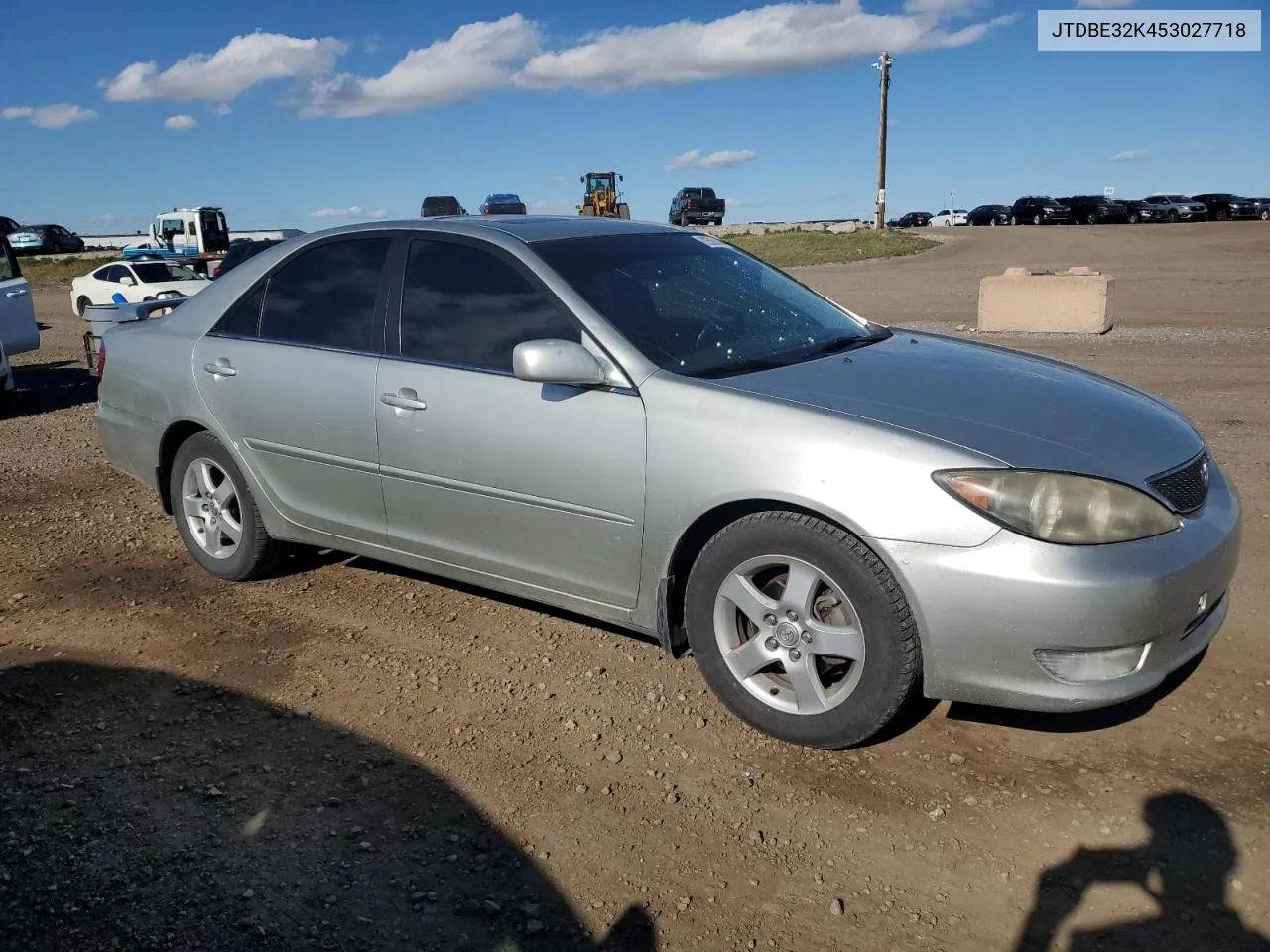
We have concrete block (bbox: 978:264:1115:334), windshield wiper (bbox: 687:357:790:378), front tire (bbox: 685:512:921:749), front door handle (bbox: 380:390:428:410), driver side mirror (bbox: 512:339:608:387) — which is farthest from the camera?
concrete block (bbox: 978:264:1115:334)

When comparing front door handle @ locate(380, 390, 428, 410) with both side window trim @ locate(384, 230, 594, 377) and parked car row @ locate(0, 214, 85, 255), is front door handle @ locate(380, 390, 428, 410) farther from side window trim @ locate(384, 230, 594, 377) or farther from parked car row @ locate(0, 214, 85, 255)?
parked car row @ locate(0, 214, 85, 255)

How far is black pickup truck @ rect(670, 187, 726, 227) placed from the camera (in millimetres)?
54031

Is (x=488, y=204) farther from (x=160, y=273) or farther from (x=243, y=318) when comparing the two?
(x=243, y=318)

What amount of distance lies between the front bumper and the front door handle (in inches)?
75.1

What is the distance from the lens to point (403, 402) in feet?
13.7

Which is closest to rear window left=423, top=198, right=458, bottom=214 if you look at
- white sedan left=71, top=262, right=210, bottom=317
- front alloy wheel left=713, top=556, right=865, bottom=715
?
white sedan left=71, top=262, right=210, bottom=317

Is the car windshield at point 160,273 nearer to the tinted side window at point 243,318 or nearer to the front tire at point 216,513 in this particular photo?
the front tire at point 216,513

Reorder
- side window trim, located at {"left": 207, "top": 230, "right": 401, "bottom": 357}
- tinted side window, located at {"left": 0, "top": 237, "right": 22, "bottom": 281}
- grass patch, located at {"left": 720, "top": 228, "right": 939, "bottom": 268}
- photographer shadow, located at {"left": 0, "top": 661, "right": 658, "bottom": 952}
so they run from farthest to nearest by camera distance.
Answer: grass patch, located at {"left": 720, "top": 228, "right": 939, "bottom": 268} < tinted side window, located at {"left": 0, "top": 237, "right": 22, "bottom": 281} < side window trim, located at {"left": 207, "top": 230, "right": 401, "bottom": 357} < photographer shadow, located at {"left": 0, "top": 661, "right": 658, "bottom": 952}

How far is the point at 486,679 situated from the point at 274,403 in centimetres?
156

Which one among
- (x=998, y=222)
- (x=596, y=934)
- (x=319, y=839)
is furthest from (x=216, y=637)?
(x=998, y=222)

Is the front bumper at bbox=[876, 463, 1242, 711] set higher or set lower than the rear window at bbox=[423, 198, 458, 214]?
lower

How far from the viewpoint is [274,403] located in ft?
15.2

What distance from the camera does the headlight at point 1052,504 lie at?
9.92 feet

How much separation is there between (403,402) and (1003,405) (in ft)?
7.18
